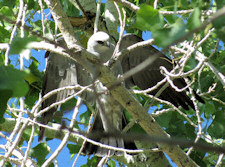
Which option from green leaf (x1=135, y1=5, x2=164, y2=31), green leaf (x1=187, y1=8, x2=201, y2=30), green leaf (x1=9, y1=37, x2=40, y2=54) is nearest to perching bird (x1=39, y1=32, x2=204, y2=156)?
green leaf (x1=135, y1=5, x2=164, y2=31)

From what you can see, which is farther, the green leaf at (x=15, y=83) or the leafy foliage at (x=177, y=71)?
the leafy foliage at (x=177, y=71)

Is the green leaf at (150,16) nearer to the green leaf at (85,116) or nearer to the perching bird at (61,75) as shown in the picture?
the perching bird at (61,75)

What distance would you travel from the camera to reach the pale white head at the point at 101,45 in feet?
10.2

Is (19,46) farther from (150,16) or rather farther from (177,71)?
(177,71)

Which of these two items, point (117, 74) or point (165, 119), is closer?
point (165, 119)

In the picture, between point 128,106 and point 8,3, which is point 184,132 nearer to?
point 128,106

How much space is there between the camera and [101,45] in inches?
126

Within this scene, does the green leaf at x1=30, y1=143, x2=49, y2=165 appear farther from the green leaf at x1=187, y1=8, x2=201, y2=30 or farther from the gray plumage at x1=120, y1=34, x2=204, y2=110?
the green leaf at x1=187, y1=8, x2=201, y2=30

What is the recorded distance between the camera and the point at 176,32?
104cm

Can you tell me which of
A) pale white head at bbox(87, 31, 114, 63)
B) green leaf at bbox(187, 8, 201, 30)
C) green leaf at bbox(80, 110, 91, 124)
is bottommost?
green leaf at bbox(80, 110, 91, 124)

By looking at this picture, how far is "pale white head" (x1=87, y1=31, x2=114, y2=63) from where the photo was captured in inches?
122

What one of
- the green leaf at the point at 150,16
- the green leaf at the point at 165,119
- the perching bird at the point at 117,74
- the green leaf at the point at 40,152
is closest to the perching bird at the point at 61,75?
the perching bird at the point at 117,74

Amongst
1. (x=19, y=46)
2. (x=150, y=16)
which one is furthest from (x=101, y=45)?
(x=19, y=46)

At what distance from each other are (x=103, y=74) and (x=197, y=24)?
3.38 feet
